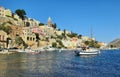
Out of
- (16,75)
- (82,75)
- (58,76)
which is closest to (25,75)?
(16,75)

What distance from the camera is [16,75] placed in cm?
5275

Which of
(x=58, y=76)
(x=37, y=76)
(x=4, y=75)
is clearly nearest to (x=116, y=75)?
(x=58, y=76)

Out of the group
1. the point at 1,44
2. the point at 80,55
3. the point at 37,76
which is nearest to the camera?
the point at 37,76

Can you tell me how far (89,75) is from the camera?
180 feet

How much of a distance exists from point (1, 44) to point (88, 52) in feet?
249

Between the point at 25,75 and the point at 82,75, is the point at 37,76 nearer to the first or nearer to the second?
the point at 25,75

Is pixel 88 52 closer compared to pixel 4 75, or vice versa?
pixel 4 75

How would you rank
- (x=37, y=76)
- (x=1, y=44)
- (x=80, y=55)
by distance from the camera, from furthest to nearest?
(x=1, y=44)
(x=80, y=55)
(x=37, y=76)

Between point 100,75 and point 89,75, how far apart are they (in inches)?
74.9

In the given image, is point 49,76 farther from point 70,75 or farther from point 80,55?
point 80,55

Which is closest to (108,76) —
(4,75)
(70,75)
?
(70,75)

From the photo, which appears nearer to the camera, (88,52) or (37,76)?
(37,76)

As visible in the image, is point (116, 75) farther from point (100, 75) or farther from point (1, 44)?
point (1, 44)

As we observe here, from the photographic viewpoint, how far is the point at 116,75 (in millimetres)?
55062
